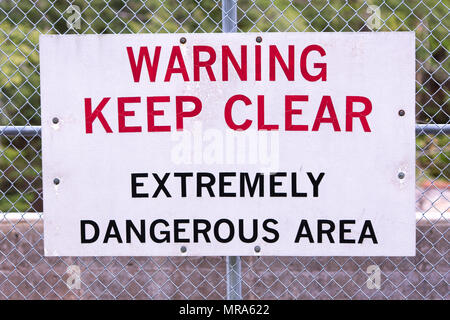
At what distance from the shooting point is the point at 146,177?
2.47 meters

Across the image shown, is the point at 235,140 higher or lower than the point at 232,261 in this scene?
higher

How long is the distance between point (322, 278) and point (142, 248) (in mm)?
1214

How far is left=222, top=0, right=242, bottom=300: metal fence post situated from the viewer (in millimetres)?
2436

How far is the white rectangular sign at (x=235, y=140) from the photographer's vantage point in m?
2.43

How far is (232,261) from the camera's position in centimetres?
254

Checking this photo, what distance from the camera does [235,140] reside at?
7.99ft

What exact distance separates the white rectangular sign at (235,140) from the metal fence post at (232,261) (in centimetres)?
6

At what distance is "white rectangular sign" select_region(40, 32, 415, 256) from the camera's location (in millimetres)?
2434

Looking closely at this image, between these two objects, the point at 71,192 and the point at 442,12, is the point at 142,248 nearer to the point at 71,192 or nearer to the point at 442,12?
the point at 71,192

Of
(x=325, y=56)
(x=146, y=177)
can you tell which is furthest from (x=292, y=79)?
(x=146, y=177)

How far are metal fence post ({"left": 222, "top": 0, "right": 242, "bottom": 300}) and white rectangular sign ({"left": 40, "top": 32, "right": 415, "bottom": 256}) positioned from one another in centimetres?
6

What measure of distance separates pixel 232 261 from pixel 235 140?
54cm
